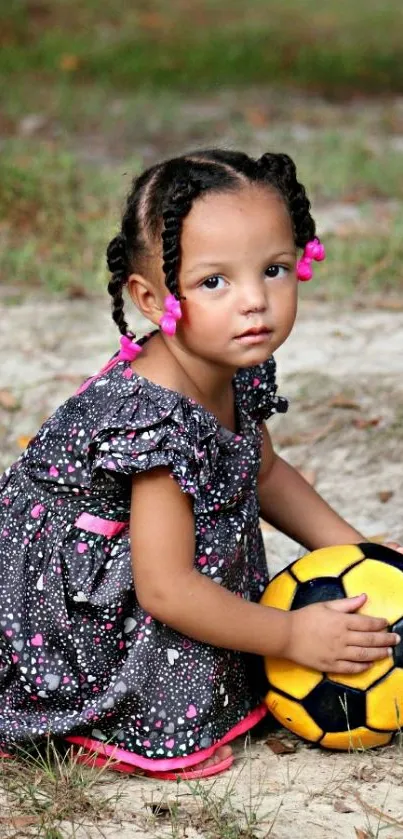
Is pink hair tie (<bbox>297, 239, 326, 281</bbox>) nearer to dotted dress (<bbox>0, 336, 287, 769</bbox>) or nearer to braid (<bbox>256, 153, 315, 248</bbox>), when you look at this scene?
braid (<bbox>256, 153, 315, 248</bbox>)

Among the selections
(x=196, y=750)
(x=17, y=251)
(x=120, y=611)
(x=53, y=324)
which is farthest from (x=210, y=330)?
(x=17, y=251)

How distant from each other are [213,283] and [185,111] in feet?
26.4

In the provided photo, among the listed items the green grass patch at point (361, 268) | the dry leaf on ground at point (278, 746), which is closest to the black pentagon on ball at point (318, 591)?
the dry leaf on ground at point (278, 746)

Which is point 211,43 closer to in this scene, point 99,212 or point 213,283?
point 99,212

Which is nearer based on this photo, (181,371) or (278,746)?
(181,371)

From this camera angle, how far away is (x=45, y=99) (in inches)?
418

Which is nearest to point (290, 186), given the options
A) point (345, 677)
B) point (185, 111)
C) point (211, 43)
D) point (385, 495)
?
point (345, 677)

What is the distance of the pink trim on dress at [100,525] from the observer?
295 centimetres

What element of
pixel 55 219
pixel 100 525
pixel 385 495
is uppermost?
pixel 55 219

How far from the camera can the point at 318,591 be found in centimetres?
300

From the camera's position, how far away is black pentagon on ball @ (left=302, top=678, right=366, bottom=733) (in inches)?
Result: 114

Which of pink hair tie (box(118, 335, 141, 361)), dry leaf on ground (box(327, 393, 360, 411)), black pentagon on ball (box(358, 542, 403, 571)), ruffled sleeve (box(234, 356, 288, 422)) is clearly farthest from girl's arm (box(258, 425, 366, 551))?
dry leaf on ground (box(327, 393, 360, 411))

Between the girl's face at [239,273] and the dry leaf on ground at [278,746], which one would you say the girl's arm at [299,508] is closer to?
the dry leaf on ground at [278,746]

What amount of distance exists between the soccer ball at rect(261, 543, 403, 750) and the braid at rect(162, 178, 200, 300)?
2.61ft
